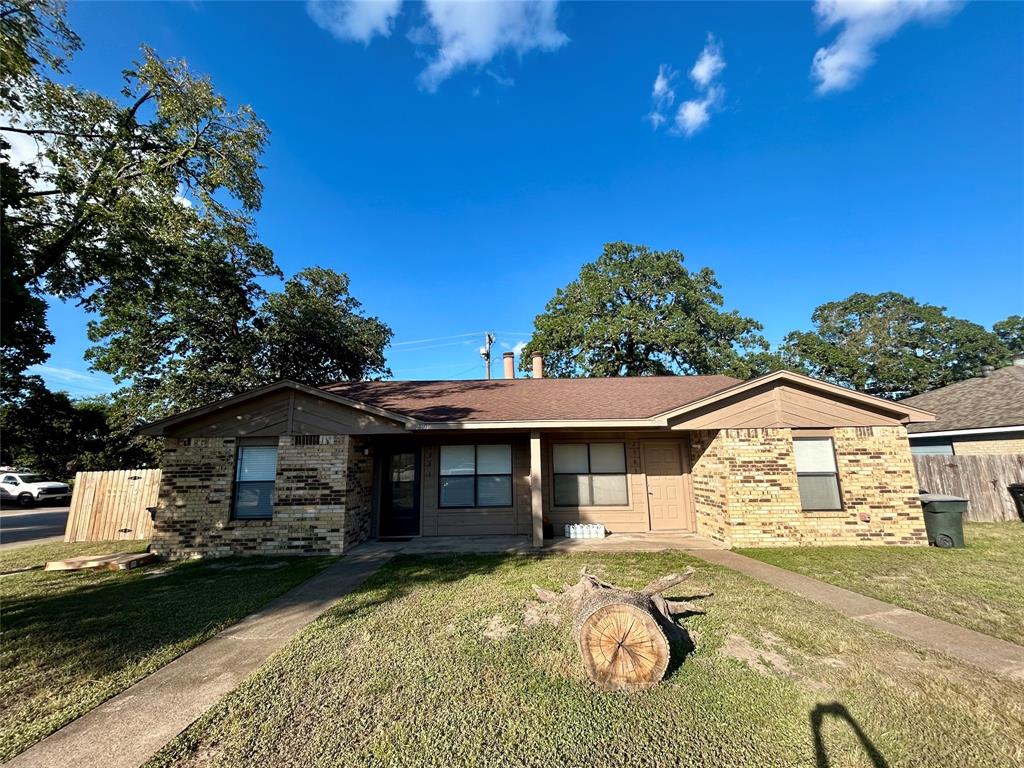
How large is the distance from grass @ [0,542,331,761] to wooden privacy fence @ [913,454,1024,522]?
1581 cm

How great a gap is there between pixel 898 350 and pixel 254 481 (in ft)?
133

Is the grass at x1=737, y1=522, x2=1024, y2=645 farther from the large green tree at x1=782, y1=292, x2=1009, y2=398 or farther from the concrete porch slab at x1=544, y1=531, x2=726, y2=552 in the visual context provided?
the large green tree at x1=782, y1=292, x2=1009, y2=398

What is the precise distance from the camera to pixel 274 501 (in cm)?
882

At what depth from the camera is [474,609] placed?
17.6 feet

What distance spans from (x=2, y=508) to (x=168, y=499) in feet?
66.6

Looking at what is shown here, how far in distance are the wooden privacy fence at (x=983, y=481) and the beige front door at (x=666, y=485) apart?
6721mm

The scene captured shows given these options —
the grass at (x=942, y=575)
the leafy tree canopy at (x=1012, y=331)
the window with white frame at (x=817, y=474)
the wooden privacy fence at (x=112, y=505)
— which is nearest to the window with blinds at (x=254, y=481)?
the wooden privacy fence at (x=112, y=505)

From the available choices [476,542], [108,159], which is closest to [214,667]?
[476,542]

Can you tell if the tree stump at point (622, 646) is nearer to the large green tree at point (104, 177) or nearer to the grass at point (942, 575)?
the grass at point (942, 575)

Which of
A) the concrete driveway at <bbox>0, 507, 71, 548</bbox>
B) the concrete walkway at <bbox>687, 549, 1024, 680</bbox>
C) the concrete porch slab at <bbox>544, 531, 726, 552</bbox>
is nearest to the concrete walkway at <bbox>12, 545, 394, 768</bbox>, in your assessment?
the concrete porch slab at <bbox>544, 531, 726, 552</bbox>

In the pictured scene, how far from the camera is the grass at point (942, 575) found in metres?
4.95

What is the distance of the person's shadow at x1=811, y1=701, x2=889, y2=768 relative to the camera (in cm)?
268

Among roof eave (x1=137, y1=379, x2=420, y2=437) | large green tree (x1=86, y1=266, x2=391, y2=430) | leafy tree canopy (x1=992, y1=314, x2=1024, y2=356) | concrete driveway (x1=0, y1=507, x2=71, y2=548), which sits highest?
leafy tree canopy (x1=992, y1=314, x2=1024, y2=356)

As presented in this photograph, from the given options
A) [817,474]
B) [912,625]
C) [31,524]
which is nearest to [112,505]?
[31,524]
